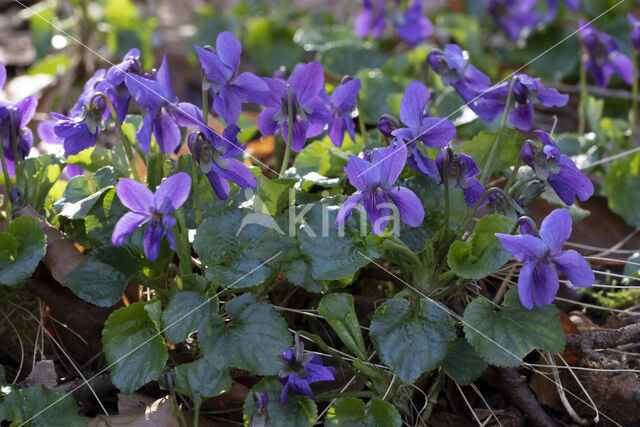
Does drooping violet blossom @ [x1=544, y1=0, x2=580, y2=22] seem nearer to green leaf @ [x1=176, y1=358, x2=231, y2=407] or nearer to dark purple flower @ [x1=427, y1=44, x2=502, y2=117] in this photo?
dark purple flower @ [x1=427, y1=44, x2=502, y2=117]

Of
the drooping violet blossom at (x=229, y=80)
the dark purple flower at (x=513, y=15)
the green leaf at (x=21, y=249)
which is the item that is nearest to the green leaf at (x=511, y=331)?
the drooping violet blossom at (x=229, y=80)

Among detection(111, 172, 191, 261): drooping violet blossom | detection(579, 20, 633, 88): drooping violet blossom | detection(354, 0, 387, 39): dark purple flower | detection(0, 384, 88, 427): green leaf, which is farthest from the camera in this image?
detection(354, 0, 387, 39): dark purple flower

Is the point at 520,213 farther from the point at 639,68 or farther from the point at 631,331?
the point at 639,68

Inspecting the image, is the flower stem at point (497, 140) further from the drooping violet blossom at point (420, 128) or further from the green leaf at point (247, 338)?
the green leaf at point (247, 338)

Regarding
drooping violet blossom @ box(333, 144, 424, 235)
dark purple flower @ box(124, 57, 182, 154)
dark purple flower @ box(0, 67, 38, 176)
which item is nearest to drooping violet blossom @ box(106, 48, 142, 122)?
dark purple flower @ box(124, 57, 182, 154)

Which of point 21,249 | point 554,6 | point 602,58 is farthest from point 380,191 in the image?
point 554,6
